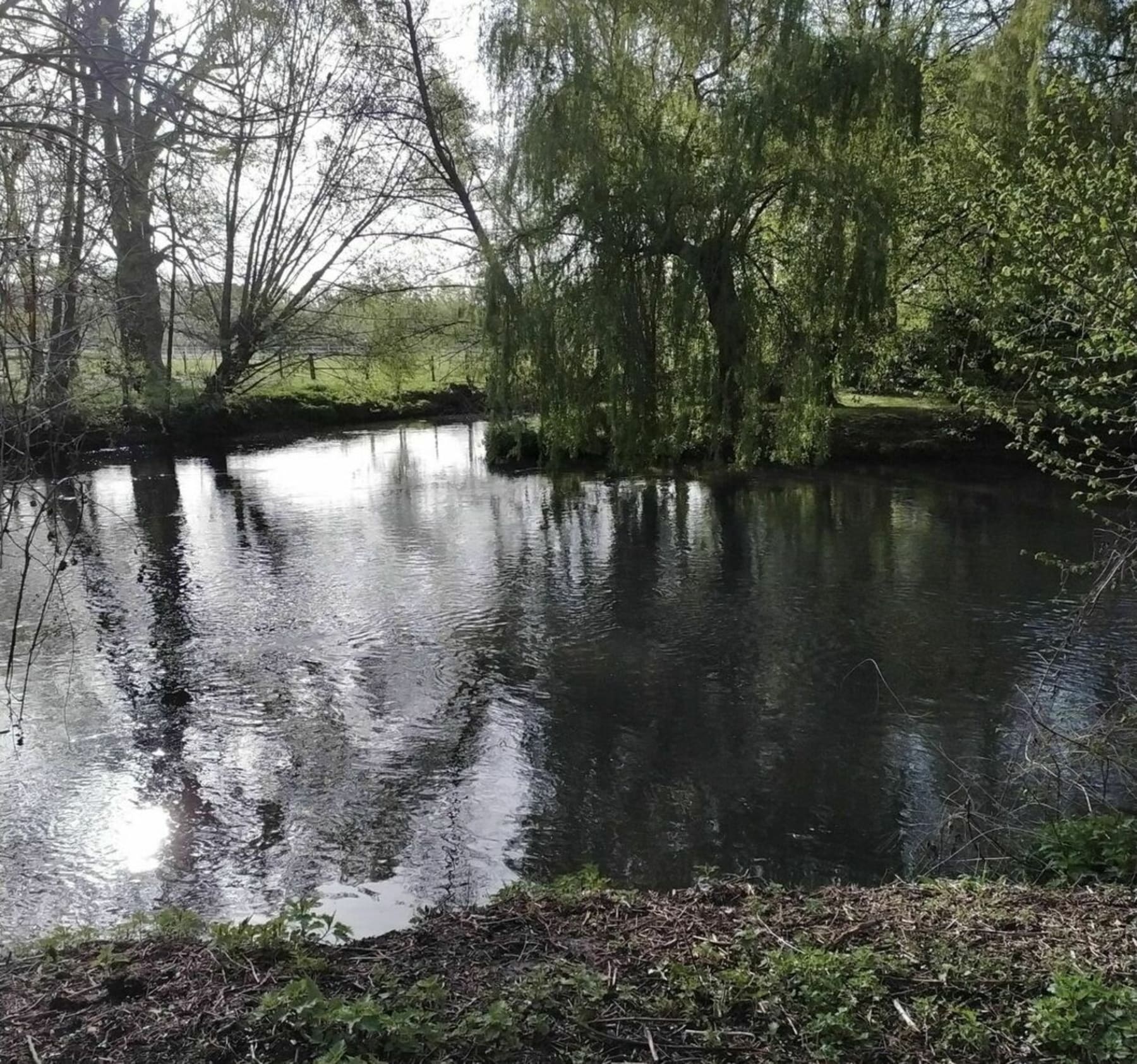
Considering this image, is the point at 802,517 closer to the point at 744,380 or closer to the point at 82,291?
the point at 744,380

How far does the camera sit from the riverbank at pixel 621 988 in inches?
115

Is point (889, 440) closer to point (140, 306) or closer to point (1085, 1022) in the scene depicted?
point (140, 306)

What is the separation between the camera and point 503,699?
7668 mm

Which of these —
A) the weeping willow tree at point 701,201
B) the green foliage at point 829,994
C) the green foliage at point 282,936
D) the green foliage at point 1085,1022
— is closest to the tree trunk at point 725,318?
the weeping willow tree at point 701,201

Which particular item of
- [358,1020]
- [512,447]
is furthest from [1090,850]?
[512,447]

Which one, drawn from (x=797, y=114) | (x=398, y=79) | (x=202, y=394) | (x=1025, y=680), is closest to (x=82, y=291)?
(x=1025, y=680)

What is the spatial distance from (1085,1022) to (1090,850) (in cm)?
208

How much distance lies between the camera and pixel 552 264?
14836 mm

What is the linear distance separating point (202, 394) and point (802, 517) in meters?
15.8


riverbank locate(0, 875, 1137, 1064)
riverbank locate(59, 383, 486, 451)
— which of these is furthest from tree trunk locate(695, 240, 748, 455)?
riverbank locate(59, 383, 486, 451)

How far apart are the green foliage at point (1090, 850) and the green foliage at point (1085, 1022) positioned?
162cm

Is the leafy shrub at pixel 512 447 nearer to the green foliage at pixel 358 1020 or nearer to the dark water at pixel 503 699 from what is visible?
the dark water at pixel 503 699

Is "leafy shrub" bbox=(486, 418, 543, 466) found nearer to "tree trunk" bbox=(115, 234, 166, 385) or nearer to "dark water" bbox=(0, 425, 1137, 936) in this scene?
"dark water" bbox=(0, 425, 1137, 936)

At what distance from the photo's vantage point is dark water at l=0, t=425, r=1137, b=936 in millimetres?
5398
